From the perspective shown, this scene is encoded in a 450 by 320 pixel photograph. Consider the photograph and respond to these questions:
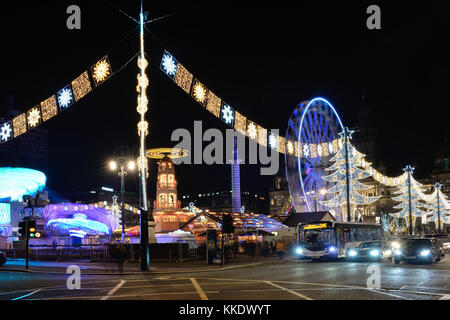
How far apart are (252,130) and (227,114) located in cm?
Answer: 328

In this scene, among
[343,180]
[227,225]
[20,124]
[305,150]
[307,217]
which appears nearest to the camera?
[20,124]

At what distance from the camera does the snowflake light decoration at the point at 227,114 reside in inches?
1141

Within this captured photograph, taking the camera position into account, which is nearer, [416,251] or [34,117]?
[34,117]

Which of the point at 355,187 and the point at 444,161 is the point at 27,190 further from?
the point at 444,161

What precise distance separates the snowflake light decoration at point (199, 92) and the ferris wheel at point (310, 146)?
1852cm

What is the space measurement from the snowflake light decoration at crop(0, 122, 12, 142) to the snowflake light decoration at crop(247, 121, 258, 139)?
13900mm

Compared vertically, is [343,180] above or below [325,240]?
above

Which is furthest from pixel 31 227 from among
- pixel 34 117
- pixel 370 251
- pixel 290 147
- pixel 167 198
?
pixel 167 198

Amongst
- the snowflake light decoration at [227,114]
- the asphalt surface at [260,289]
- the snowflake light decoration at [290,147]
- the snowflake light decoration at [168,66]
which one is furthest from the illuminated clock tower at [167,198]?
the asphalt surface at [260,289]

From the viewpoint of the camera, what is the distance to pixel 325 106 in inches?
2024

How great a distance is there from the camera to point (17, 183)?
74562 millimetres

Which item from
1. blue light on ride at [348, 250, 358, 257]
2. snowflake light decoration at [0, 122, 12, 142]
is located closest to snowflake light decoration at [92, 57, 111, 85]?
snowflake light decoration at [0, 122, 12, 142]

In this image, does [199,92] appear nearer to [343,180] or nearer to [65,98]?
[65,98]
